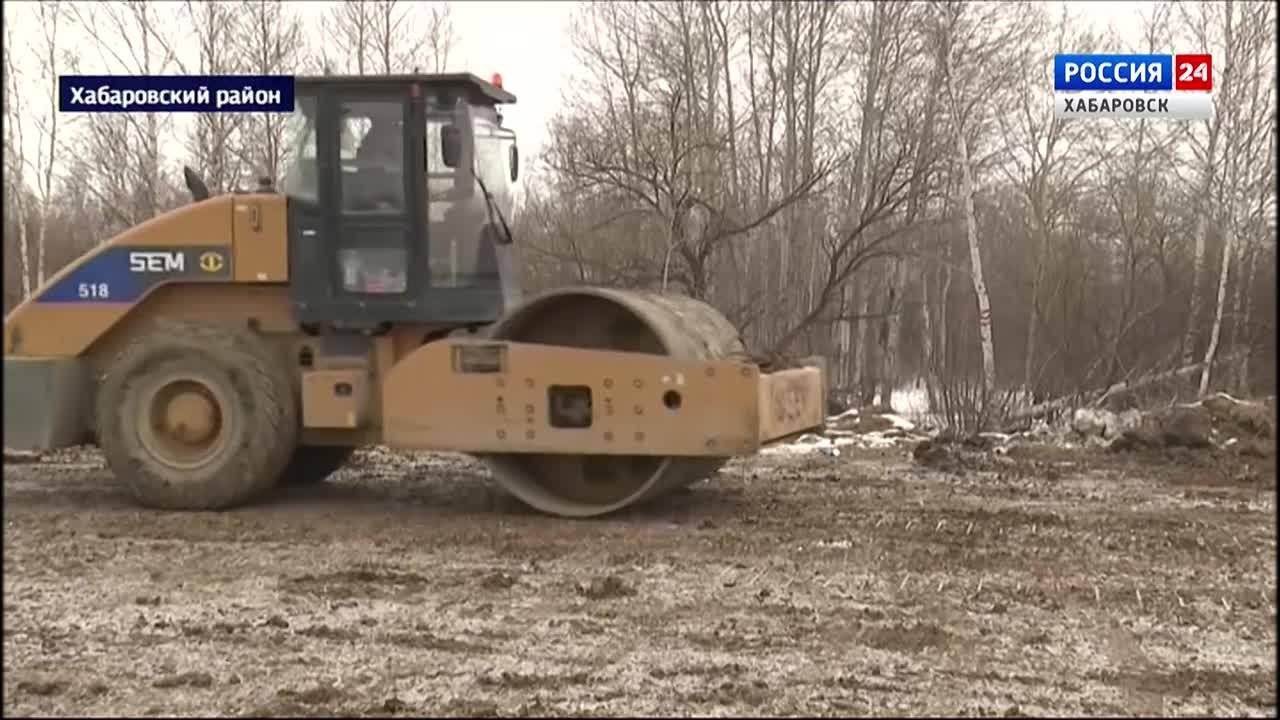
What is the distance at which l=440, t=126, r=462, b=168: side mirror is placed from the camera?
8.11 metres

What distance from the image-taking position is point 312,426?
834cm

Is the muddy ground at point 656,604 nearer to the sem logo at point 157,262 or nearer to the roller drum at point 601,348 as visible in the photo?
the roller drum at point 601,348

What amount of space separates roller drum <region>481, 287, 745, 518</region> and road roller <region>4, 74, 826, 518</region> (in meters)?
0.01

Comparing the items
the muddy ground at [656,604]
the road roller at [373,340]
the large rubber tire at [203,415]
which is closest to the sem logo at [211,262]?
the road roller at [373,340]

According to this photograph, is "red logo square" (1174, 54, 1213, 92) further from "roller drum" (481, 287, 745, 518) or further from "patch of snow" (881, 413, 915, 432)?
"roller drum" (481, 287, 745, 518)

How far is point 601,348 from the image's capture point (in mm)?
8461

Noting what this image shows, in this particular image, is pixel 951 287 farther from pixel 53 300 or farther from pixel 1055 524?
pixel 53 300

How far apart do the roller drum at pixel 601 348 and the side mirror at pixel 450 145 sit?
3.31 feet

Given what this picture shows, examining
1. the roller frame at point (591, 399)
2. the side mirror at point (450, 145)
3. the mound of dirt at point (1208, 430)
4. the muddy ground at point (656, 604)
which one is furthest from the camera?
the mound of dirt at point (1208, 430)

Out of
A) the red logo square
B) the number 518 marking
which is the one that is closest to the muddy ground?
the number 518 marking

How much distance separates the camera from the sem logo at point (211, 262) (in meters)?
8.44

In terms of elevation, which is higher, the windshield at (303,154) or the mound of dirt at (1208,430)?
the windshield at (303,154)

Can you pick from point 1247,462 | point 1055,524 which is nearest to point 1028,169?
point 1247,462

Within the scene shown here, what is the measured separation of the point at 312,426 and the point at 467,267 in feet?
4.66
